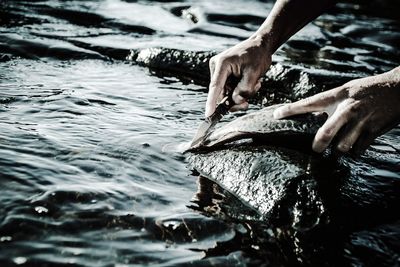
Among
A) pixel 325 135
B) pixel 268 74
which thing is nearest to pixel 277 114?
pixel 325 135

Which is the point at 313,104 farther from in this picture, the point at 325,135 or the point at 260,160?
the point at 260,160

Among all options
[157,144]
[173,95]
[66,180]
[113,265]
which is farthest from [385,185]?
[173,95]

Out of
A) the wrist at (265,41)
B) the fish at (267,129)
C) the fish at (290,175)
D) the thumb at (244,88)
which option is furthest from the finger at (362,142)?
the wrist at (265,41)

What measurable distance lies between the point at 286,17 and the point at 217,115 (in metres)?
1.06

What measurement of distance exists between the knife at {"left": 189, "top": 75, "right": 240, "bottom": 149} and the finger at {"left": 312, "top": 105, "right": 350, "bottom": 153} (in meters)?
0.82

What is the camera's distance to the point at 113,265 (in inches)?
72.4

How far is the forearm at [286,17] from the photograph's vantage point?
3365mm

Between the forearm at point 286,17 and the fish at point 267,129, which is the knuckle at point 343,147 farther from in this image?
the forearm at point 286,17

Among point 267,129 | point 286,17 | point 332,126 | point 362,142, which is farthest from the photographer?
point 286,17

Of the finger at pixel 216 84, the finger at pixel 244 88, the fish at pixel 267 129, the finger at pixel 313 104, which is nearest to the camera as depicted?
Result: the finger at pixel 313 104

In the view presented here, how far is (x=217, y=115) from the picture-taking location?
2.95 metres

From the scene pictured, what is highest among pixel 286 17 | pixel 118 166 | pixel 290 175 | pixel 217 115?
pixel 286 17

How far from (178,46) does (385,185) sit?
11.4 feet

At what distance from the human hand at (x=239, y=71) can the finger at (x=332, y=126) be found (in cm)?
83
